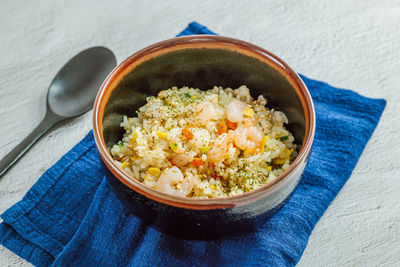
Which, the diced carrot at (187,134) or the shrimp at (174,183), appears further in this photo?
the diced carrot at (187,134)

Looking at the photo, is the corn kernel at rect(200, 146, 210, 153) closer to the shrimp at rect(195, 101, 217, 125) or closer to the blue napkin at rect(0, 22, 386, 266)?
the shrimp at rect(195, 101, 217, 125)

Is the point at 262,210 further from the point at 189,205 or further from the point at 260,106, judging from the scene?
the point at 260,106

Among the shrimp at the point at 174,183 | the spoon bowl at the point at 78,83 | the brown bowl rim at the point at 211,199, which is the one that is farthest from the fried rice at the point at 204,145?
the spoon bowl at the point at 78,83

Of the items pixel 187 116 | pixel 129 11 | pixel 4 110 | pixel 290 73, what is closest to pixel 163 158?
pixel 187 116

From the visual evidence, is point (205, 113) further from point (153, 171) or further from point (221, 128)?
point (153, 171)

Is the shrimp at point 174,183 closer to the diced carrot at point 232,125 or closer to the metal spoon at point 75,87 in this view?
the diced carrot at point 232,125

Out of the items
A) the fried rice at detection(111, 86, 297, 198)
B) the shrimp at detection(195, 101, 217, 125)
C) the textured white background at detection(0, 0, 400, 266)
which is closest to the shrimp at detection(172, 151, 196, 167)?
the fried rice at detection(111, 86, 297, 198)

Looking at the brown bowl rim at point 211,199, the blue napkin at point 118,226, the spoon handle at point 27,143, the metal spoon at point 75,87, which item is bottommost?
the blue napkin at point 118,226
